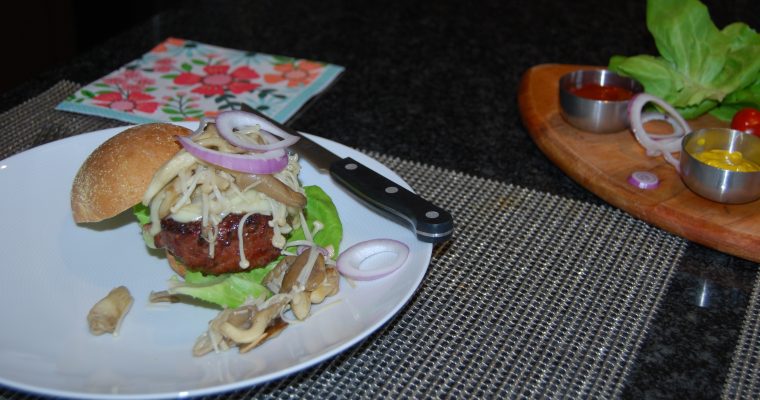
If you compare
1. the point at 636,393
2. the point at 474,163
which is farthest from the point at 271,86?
the point at 636,393

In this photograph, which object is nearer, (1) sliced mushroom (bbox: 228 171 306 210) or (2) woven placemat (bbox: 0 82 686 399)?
(2) woven placemat (bbox: 0 82 686 399)

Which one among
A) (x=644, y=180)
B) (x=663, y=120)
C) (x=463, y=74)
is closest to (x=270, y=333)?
(x=644, y=180)

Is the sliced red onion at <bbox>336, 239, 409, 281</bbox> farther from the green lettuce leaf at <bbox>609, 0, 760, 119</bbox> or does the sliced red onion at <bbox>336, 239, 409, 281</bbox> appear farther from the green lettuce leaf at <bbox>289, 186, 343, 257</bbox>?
the green lettuce leaf at <bbox>609, 0, 760, 119</bbox>

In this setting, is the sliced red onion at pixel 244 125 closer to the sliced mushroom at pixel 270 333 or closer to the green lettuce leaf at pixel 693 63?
the sliced mushroom at pixel 270 333

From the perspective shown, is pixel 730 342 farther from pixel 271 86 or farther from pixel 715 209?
pixel 271 86

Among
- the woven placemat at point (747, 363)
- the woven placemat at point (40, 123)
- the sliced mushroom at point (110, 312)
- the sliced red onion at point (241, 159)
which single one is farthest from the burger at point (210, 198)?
the woven placemat at point (747, 363)

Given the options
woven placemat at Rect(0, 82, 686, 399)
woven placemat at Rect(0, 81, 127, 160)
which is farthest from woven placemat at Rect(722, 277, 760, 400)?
woven placemat at Rect(0, 81, 127, 160)

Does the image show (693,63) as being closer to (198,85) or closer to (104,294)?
(198,85)
